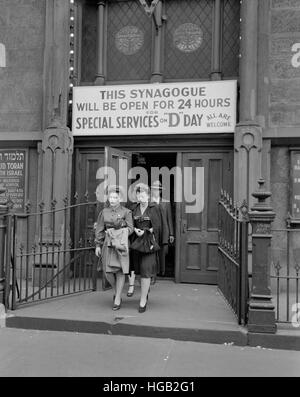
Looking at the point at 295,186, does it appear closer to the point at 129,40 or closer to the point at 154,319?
the point at 154,319

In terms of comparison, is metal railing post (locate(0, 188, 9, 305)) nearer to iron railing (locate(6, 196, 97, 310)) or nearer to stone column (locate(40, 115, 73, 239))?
iron railing (locate(6, 196, 97, 310))

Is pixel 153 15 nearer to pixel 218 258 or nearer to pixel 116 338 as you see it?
pixel 218 258

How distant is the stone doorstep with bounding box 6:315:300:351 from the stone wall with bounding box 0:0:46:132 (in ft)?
13.1

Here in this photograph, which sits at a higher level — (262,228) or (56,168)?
(56,168)

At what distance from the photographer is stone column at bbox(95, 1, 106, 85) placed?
28.5 ft

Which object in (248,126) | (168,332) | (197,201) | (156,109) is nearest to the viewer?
(168,332)

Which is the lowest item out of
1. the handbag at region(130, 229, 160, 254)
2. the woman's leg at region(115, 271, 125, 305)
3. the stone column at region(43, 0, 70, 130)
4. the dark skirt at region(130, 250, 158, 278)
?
the woman's leg at region(115, 271, 125, 305)

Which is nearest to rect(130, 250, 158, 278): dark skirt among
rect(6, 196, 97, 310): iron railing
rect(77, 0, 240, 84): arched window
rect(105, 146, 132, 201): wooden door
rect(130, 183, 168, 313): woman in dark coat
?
rect(130, 183, 168, 313): woman in dark coat

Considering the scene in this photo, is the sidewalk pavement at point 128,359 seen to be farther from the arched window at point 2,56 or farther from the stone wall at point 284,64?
the arched window at point 2,56

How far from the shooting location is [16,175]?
8625 mm

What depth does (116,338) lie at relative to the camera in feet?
18.1

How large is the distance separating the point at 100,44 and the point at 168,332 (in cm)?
577

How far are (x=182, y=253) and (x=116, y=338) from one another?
302 centimetres

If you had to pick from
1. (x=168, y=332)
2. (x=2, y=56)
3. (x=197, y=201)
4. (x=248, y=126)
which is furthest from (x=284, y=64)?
(x=2, y=56)
